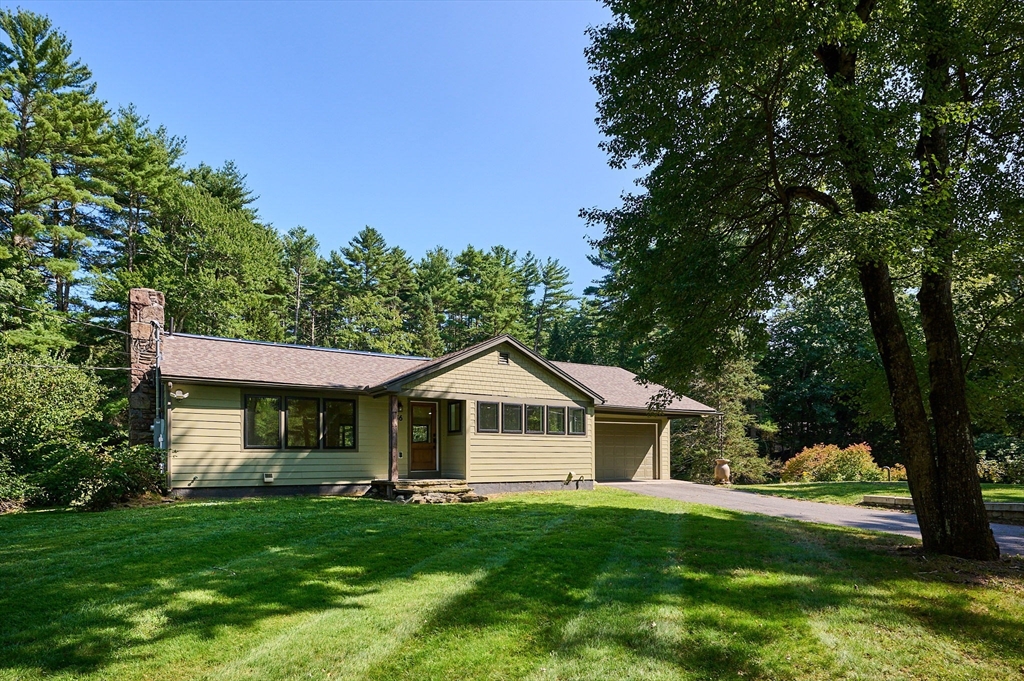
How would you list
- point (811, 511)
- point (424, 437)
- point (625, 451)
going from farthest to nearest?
point (625, 451) → point (424, 437) → point (811, 511)

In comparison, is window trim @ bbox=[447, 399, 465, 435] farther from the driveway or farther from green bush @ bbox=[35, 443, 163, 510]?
green bush @ bbox=[35, 443, 163, 510]

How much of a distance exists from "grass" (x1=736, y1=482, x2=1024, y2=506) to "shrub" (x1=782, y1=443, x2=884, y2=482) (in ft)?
11.1

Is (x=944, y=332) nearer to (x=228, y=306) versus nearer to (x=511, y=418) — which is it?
(x=511, y=418)

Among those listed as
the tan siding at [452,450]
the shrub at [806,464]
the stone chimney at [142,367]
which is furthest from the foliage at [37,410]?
the shrub at [806,464]

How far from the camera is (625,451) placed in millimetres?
21297

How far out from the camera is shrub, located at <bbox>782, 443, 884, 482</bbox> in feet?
72.8

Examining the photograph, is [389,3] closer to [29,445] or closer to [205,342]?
[205,342]

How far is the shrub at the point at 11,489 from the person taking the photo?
464 inches

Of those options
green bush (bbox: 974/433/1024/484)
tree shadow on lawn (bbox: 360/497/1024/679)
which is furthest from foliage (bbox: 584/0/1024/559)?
green bush (bbox: 974/433/1024/484)

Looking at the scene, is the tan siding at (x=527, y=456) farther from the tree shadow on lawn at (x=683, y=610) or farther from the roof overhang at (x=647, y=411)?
the tree shadow on lawn at (x=683, y=610)

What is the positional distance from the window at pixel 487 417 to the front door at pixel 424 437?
1.65 meters

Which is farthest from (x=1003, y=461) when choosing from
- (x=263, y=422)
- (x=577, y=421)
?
(x=263, y=422)

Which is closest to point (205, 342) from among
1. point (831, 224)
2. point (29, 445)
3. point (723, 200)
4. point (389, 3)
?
point (29, 445)

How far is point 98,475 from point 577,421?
1168 centimetres
